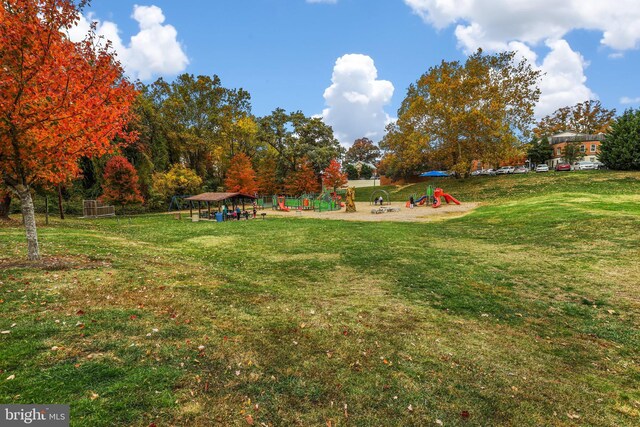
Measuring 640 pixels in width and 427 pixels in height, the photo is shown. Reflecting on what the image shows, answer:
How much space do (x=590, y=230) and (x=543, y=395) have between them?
14.3 m

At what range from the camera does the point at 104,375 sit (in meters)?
3.75

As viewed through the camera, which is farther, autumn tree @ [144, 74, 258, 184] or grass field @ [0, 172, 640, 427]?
autumn tree @ [144, 74, 258, 184]

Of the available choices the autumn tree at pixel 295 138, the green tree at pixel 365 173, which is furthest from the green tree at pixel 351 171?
the autumn tree at pixel 295 138

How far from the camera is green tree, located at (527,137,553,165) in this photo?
63656 millimetres

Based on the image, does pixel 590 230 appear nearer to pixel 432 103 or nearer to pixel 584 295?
pixel 584 295

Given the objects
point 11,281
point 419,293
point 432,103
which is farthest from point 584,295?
point 432,103

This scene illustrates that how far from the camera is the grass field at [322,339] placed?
353cm

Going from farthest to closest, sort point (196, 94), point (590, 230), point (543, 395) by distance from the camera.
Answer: point (196, 94), point (590, 230), point (543, 395)

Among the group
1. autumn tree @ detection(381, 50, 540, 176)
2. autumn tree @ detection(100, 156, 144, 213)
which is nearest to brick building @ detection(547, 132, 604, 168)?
autumn tree @ detection(381, 50, 540, 176)

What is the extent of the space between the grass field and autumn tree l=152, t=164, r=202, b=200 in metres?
29.6

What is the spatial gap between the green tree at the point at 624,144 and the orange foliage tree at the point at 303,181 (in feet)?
128

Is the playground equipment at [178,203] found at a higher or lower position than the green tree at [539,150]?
lower

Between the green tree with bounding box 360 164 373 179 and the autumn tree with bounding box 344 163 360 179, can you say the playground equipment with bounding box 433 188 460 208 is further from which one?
the green tree with bounding box 360 164 373 179

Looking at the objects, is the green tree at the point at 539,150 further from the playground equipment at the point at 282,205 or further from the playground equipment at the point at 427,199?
the playground equipment at the point at 282,205
